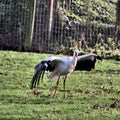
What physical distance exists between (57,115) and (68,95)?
1636mm

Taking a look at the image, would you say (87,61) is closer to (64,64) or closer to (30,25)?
(64,64)

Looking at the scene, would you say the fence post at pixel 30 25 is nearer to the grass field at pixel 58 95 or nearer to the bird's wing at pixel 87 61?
the grass field at pixel 58 95

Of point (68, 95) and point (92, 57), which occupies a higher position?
point (92, 57)

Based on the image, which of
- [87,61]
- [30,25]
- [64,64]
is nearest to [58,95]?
[64,64]

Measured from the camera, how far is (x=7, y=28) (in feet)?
49.8

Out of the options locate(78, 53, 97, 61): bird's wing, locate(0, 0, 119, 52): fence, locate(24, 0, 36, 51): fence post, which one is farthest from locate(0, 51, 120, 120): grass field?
locate(0, 0, 119, 52): fence

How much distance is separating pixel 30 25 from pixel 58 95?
5.89 meters

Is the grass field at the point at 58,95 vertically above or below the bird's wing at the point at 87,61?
below

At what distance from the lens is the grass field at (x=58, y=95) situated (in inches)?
302

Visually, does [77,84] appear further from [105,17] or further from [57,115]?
[105,17]

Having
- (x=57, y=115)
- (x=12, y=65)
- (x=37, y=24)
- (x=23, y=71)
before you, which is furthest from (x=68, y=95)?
(x=37, y=24)

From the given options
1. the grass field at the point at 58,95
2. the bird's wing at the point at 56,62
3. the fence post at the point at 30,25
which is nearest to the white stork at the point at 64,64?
the bird's wing at the point at 56,62

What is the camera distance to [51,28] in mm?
14844

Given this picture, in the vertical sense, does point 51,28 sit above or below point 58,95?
above
